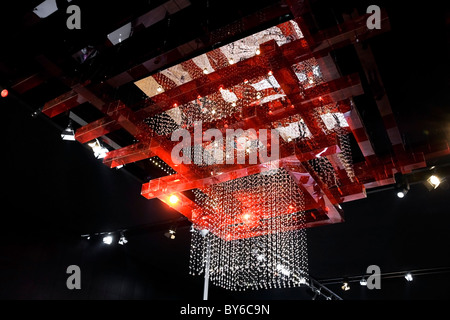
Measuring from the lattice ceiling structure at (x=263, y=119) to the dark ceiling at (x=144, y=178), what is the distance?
19 cm

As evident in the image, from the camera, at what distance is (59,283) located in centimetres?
598

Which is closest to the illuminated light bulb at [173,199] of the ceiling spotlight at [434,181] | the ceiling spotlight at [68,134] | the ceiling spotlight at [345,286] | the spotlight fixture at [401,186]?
the ceiling spotlight at [68,134]

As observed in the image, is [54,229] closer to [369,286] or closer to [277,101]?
[277,101]

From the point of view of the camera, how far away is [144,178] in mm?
4840

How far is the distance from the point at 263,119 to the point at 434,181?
92.6 inches

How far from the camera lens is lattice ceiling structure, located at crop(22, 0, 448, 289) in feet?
9.32

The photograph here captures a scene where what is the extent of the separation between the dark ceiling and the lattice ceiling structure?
0.62 ft

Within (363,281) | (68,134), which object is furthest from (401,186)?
(363,281)

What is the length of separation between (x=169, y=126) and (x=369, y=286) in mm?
6376

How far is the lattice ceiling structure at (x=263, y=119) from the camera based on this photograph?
284 centimetres

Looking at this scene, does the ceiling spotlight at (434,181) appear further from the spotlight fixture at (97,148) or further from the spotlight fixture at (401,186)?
the spotlight fixture at (97,148)

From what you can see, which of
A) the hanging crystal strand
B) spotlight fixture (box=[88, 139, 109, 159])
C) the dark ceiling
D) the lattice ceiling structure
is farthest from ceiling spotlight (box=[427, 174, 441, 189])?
spotlight fixture (box=[88, 139, 109, 159])

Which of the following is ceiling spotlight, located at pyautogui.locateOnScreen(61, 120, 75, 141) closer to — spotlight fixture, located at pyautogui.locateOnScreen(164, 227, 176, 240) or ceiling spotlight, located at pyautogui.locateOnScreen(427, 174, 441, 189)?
spotlight fixture, located at pyautogui.locateOnScreen(164, 227, 176, 240)
